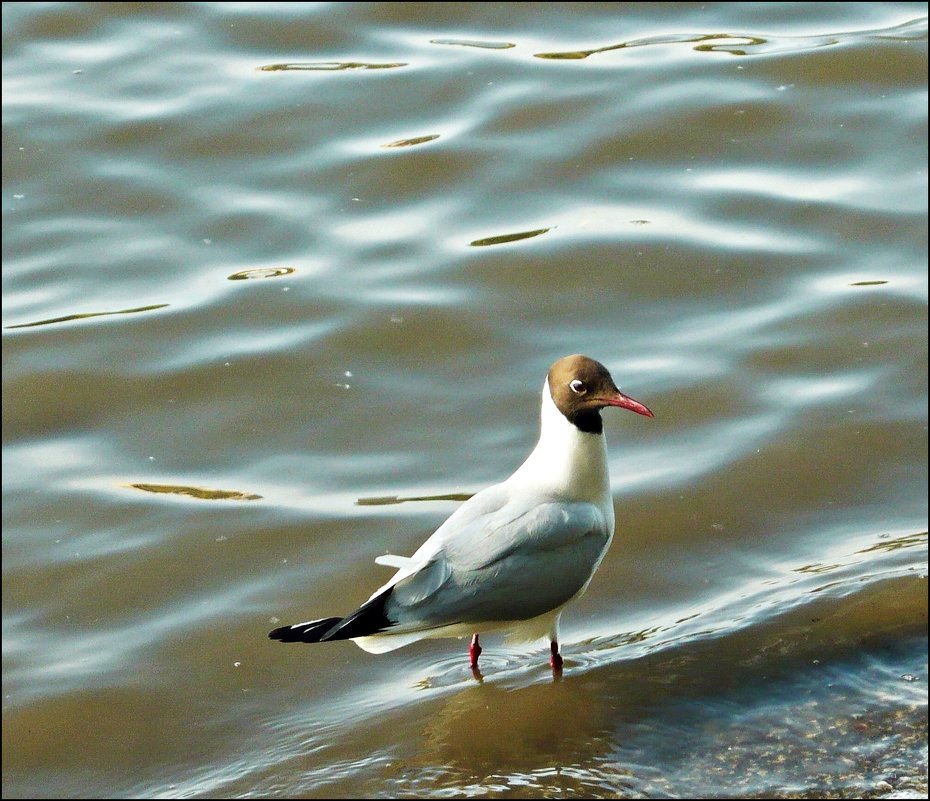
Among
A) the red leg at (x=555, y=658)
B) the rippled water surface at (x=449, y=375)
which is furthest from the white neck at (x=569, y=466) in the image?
the rippled water surface at (x=449, y=375)

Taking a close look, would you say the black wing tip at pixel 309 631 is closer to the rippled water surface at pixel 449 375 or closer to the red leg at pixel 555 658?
the rippled water surface at pixel 449 375

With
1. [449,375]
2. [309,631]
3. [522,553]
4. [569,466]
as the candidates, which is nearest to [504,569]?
[522,553]

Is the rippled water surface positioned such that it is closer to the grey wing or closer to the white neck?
the grey wing

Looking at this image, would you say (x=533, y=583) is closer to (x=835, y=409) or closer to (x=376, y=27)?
(x=835, y=409)

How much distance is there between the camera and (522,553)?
216 inches

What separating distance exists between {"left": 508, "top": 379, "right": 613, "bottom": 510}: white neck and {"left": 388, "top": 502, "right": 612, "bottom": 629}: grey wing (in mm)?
79

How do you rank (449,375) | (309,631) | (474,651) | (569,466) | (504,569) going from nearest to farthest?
(309,631)
(504,569)
(569,466)
(474,651)
(449,375)

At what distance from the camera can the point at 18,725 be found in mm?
5809

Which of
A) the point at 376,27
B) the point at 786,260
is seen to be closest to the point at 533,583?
the point at 786,260

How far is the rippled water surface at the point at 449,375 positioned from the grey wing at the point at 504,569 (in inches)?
15.2

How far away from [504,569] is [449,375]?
8.70ft

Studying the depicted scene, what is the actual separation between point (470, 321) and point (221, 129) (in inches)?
119

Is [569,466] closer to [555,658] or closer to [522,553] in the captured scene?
[522,553]

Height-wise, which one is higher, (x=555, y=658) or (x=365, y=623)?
(x=365, y=623)
